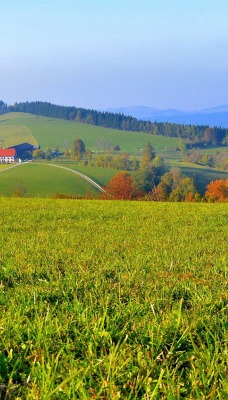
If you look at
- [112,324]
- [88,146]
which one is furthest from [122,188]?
[112,324]

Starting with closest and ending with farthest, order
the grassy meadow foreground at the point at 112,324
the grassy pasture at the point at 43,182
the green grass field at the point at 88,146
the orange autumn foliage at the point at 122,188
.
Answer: the grassy meadow foreground at the point at 112,324 → the orange autumn foliage at the point at 122,188 → the grassy pasture at the point at 43,182 → the green grass field at the point at 88,146

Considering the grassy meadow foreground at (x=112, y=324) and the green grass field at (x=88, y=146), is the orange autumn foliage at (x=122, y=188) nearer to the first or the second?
the green grass field at (x=88, y=146)

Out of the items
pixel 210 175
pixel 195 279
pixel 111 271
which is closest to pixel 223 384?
pixel 195 279

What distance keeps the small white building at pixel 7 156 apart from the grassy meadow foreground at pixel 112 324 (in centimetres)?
13487

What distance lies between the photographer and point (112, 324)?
3.44 metres

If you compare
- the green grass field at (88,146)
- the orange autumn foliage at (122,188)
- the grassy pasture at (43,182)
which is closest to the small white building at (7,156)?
the green grass field at (88,146)

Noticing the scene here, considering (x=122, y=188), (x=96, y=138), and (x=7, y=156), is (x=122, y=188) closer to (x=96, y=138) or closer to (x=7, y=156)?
(x=7, y=156)

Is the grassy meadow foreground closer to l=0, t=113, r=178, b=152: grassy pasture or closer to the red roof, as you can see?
the red roof

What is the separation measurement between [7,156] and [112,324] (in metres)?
147

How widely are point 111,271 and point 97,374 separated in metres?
3.03

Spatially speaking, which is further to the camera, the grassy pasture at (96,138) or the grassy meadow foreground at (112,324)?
the grassy pasture at (96,138)

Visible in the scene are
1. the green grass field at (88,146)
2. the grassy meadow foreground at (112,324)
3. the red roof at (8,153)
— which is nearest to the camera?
the grassy meadow foreground at (112,324)

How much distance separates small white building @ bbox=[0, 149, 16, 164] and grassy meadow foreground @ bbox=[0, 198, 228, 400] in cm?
13487

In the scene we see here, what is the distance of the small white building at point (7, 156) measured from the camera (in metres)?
139
